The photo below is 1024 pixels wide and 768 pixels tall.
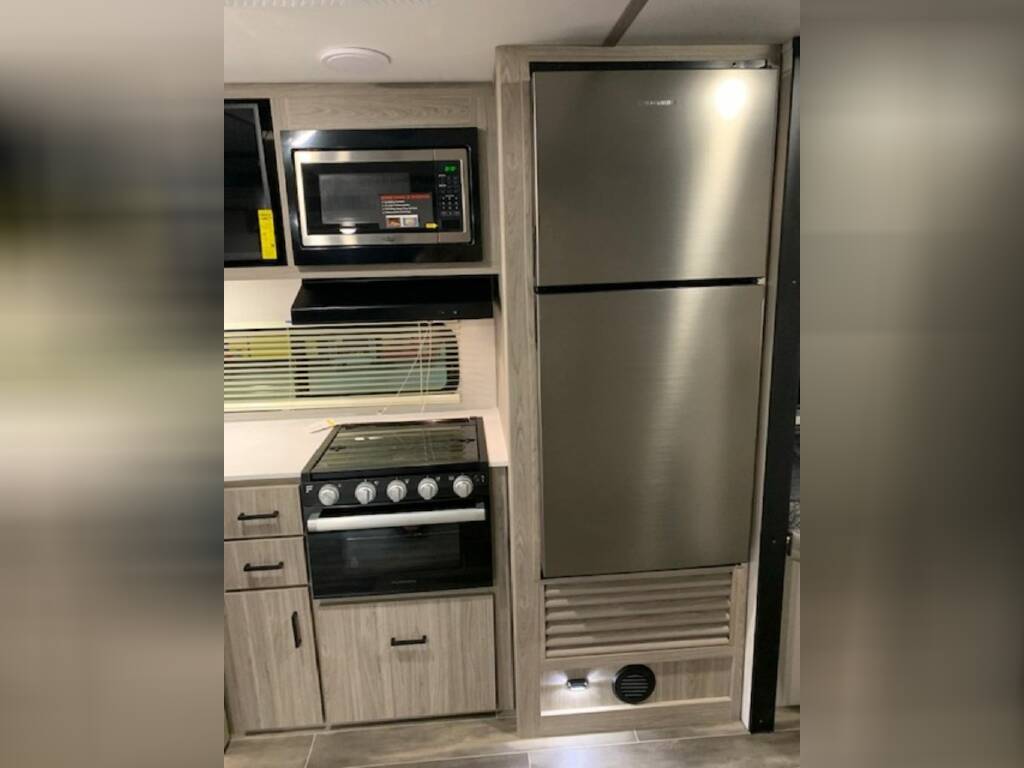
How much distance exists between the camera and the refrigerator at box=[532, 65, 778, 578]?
4.76ft

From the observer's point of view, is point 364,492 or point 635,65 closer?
point 635,65

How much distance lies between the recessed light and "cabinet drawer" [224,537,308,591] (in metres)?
1.34

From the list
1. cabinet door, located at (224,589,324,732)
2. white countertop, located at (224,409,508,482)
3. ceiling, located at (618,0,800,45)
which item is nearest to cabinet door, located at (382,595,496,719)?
cabinet door, located at (224,589,324,732)

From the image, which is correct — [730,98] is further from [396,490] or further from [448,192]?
[396,490]

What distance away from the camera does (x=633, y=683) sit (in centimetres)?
186

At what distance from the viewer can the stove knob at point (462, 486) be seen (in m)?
1.75

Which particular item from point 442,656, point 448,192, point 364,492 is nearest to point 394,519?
point 364,492

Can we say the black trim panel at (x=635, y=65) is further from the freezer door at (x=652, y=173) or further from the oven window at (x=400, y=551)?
the oven window at (x=400, y=551)

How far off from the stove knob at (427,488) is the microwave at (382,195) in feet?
2.29

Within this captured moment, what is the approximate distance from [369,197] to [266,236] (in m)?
0.35
